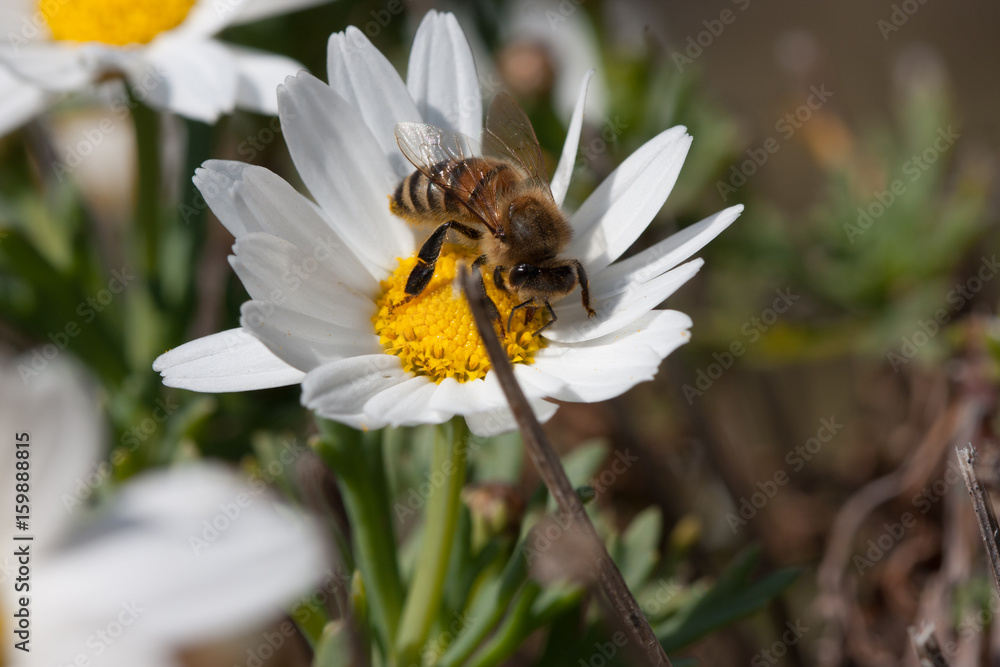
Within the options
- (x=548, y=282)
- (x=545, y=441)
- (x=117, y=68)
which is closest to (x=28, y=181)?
(x=117, y=68)

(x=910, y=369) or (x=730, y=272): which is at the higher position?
(x=730, y=272)

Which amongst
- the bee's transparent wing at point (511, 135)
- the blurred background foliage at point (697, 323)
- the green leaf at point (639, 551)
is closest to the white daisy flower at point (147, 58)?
the blurred background foliage at point (697, 323)

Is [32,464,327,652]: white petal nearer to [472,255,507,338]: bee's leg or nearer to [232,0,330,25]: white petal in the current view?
[472,255,507,338]: bee's leg

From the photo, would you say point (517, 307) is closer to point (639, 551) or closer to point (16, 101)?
point (639, 551)

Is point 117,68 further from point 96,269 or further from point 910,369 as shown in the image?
point 910,369

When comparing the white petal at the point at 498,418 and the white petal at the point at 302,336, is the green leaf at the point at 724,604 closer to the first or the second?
the white petal at the point at 498,418

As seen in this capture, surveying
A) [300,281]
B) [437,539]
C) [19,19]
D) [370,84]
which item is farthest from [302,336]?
[19,19]

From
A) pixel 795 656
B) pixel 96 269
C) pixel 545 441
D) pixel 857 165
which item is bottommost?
pixel 795 656
